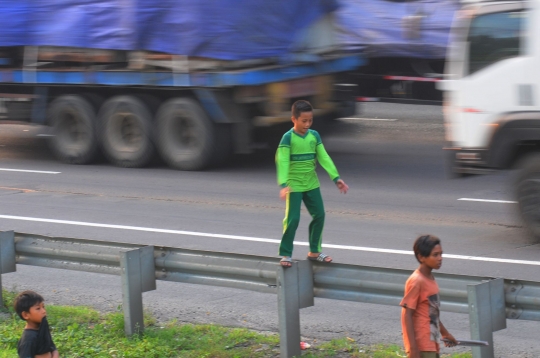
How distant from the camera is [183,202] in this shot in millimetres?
12445

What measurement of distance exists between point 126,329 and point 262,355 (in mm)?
1070

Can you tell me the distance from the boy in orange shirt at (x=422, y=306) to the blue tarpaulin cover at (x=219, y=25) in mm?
10051

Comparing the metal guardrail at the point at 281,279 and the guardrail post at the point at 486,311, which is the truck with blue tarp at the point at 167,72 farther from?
the guardrail post at the point at 486,311

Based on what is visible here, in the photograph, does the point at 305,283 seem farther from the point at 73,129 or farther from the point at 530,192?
the point at 73,129

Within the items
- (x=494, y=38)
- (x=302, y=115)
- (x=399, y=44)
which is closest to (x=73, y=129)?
(x=399, y=44)

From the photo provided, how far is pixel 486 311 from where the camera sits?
5191mm

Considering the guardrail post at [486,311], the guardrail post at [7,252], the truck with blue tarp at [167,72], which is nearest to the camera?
the guardrail post at [486,311]

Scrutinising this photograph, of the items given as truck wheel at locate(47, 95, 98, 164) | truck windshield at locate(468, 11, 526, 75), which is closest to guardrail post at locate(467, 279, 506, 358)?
truck windshield at locate(468, 11, 526, 75)

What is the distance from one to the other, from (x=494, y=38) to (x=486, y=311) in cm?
522

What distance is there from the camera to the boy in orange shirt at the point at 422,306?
4.64 m

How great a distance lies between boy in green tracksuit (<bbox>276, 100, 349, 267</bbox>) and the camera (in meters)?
7.18

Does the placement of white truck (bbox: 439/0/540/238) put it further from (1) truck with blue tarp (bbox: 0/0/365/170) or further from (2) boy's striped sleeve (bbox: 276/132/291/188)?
(1) truck with blue tarp (bbox: 0/0/365/170)

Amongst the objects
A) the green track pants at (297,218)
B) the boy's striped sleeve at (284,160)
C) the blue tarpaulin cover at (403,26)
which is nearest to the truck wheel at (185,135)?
the blue tarpaulin cover at (403,26)

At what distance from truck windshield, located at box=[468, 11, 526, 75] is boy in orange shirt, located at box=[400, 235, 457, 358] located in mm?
5435
